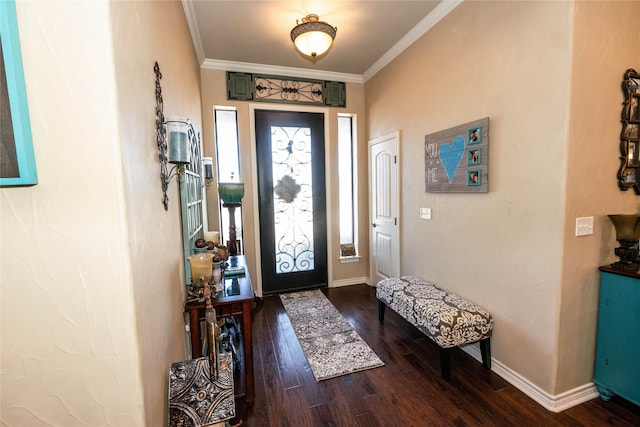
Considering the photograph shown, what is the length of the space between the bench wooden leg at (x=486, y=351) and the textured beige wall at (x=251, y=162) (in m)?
2.14

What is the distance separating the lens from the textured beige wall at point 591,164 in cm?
164

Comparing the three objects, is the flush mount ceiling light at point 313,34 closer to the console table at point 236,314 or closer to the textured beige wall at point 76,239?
the textured beige wall at point 76,239

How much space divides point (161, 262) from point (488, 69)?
2539 mm

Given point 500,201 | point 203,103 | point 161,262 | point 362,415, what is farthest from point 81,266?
point 203,103

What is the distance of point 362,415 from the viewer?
69.9 inches

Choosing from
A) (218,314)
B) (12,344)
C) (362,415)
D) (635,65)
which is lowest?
(362,415)

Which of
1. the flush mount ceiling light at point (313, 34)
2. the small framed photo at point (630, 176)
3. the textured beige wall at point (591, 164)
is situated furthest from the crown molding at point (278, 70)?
the small framed photo at point (630, 176)

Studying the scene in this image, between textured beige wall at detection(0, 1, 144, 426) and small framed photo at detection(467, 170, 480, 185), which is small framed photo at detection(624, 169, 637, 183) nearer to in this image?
small framed photo at detection(467, 170, 480, 185)

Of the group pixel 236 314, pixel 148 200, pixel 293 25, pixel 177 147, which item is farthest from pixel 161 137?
pixel 293 25

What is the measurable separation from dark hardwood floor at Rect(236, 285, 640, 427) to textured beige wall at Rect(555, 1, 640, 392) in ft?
0.78

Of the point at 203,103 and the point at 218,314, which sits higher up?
the point at 203,103

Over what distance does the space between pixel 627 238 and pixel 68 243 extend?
9.31 ft

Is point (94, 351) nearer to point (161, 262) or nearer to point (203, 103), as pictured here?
point (161, 262)

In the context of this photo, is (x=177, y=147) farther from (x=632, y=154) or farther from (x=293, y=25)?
(x=632, y=154)
